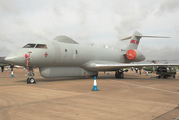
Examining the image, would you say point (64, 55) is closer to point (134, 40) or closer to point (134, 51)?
point (134, 51)

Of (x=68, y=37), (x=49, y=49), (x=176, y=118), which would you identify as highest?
(x=68, y=37)

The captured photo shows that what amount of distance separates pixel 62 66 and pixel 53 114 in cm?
1053

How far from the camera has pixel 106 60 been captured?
18.8 m

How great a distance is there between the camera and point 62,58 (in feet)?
45.8

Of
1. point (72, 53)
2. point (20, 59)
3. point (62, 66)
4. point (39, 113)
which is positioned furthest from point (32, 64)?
point (39, 113)

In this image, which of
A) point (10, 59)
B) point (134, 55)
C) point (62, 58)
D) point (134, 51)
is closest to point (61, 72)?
point (62, 58)

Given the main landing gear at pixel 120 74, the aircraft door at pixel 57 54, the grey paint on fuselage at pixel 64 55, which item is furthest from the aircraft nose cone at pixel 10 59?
the main landing gear at pixel 120 74

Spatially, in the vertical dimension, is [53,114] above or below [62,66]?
below

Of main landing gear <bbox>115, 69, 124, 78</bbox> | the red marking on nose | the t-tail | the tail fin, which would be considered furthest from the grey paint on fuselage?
the tail fin

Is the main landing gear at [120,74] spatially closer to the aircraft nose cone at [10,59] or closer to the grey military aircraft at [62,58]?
the grey military aircraft at [62,58]

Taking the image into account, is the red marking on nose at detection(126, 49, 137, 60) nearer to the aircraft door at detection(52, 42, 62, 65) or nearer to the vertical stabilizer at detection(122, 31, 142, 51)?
the vertical stabilizer at detection(122, 31, 142, 51)

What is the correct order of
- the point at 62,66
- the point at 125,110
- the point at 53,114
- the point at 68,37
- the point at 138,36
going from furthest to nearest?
the point at 138,36, the point at 68,37, the point at 62,66, the point at 125,110, the point at 53,114

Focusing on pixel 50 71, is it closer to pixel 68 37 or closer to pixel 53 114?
pixel 68 37

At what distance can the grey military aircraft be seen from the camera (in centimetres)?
1202
